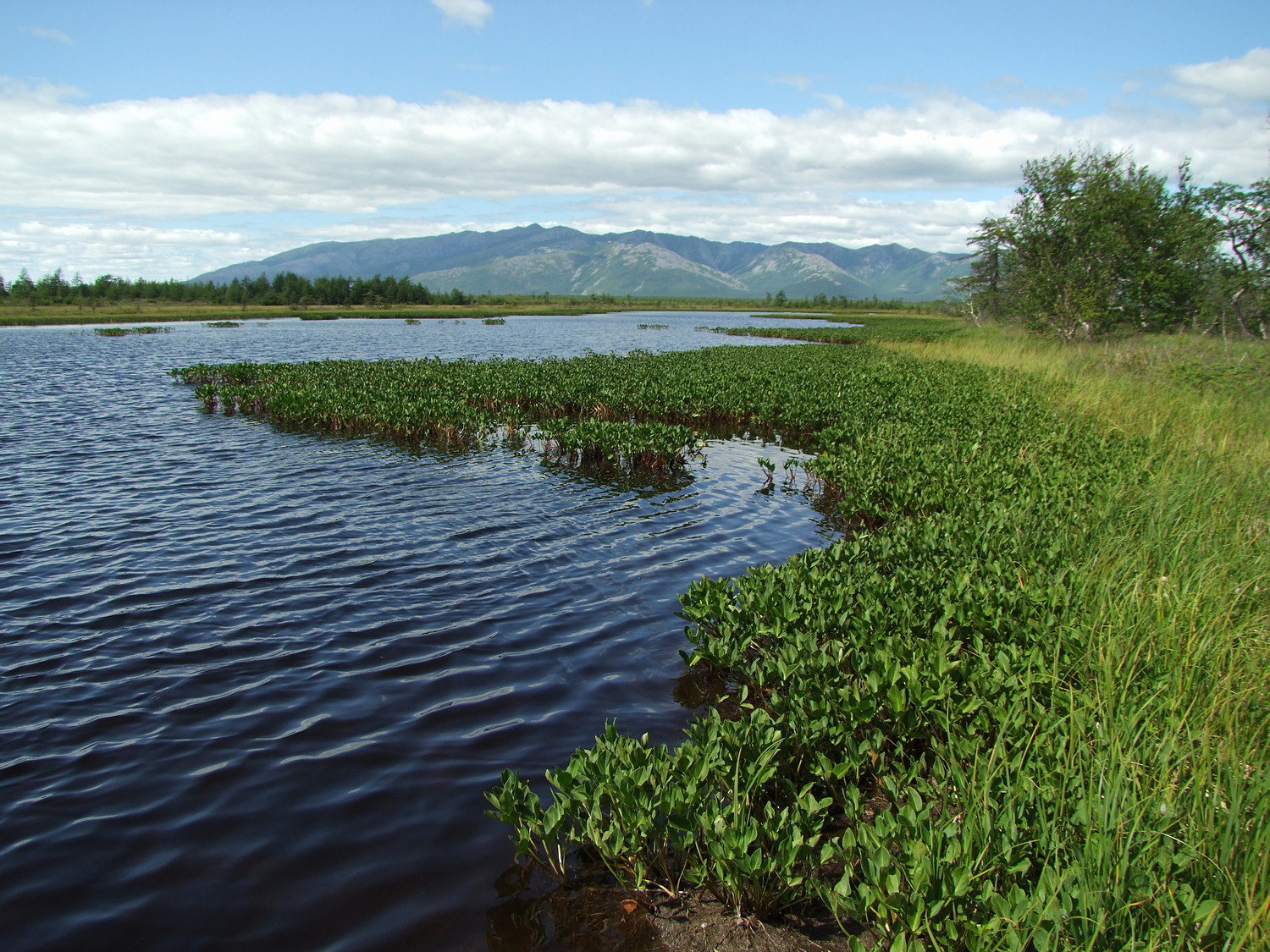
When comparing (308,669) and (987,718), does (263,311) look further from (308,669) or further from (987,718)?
(987,718)

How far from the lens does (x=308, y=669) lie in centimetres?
802

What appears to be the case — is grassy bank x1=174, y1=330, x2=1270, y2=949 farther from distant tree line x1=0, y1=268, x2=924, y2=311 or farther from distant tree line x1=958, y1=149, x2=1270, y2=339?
distant tree line x1=0, y1=268, x2=924, y2=311

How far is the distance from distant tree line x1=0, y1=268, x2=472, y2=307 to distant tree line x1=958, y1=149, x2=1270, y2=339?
124m

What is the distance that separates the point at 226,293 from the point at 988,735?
494 ft

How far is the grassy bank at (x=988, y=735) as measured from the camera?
364 cm

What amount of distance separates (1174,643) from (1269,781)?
79.8 inches

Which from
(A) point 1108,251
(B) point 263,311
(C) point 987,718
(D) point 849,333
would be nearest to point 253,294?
(B) point 263,311

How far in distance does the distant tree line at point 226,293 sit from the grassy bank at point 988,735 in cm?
13133

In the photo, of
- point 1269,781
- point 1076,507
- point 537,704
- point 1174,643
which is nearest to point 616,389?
point 1076,507

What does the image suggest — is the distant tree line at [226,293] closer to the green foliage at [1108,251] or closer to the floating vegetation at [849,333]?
the floating vegetation at [849,333]

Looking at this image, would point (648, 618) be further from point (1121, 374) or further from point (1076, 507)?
point (1121, 374)

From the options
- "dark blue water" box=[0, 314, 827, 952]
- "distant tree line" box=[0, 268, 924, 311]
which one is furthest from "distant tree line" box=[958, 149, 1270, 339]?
"distant tree line" box=[0, 268, 924, 311]

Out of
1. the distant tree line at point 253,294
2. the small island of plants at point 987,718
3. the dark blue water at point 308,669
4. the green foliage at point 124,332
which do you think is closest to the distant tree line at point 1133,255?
the small island of plants at point 987,718

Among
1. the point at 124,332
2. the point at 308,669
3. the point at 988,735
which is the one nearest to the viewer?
the point at 988,735
